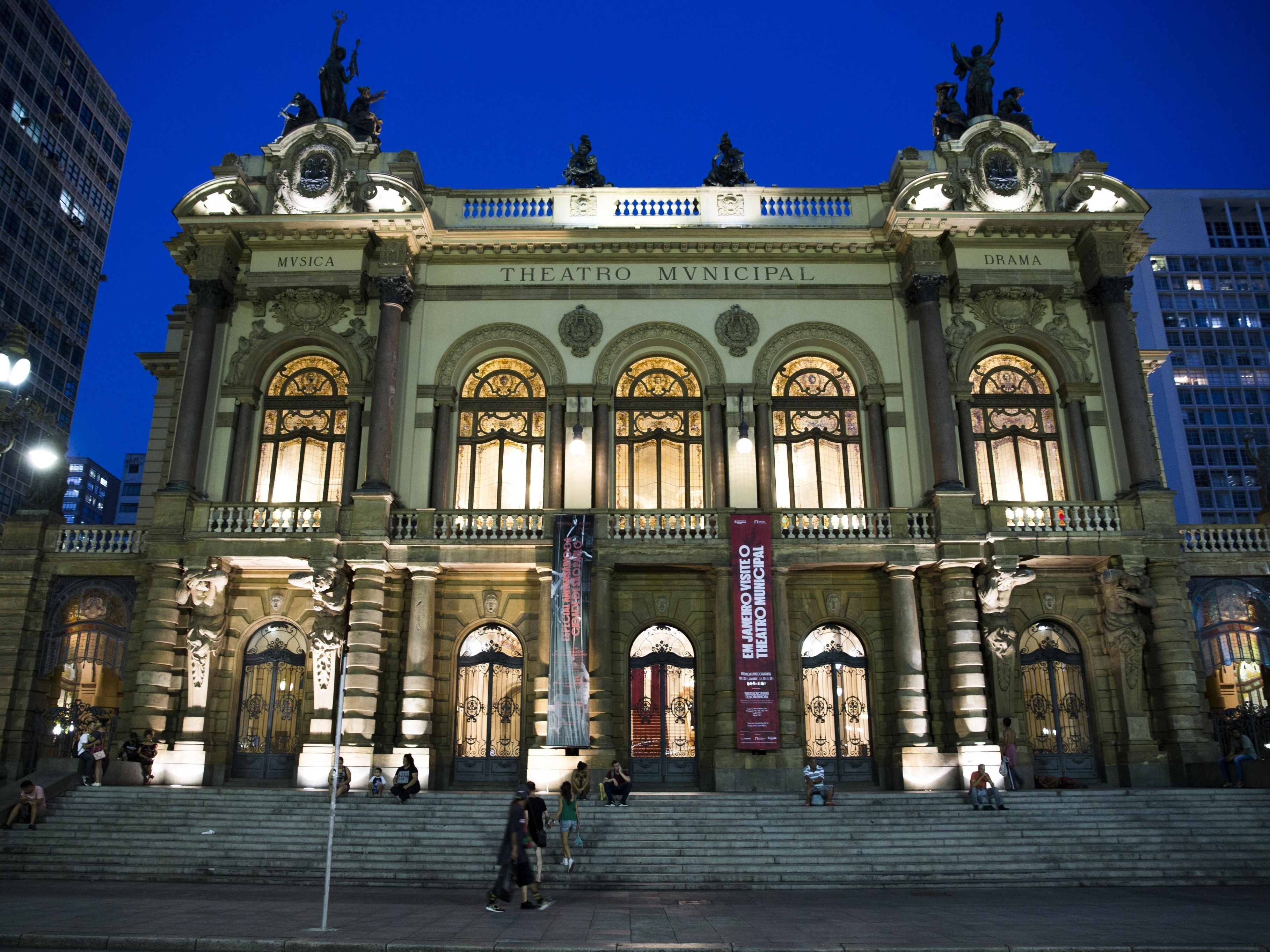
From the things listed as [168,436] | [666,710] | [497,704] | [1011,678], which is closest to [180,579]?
[168,436]

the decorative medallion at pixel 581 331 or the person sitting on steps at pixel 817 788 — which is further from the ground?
the decorative medallion at pixel 581 331

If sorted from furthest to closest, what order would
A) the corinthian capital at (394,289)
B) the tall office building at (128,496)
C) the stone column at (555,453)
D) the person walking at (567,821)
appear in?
the tall office building at (128,496)
the corinthian capital at (394,289)
the stone column at (555,453)
the person walking at (567,821)

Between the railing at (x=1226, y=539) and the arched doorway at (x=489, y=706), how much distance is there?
1861cm

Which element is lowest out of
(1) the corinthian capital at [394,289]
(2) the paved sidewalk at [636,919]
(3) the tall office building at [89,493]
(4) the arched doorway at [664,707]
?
(2) the paved sidewalk at [636,919]

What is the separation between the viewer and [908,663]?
77.3 ft

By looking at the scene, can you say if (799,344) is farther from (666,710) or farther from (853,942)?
(853,942)

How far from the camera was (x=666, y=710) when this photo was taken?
24.8 m

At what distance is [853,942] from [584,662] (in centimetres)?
1281

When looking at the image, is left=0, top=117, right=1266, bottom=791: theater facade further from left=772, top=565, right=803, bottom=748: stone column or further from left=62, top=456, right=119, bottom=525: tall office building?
left=62, top=456, right=119, bottom=525: tall office building

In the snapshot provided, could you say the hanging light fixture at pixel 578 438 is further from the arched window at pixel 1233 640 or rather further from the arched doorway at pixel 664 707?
the arched window at pixel 1233 640

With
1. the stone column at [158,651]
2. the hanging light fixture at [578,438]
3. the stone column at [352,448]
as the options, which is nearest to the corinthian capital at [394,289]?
the stone column at [352,448]

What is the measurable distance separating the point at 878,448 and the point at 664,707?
376 inches

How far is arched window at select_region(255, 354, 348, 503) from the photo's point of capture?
87.1 ft

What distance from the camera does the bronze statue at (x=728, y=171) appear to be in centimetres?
2888
